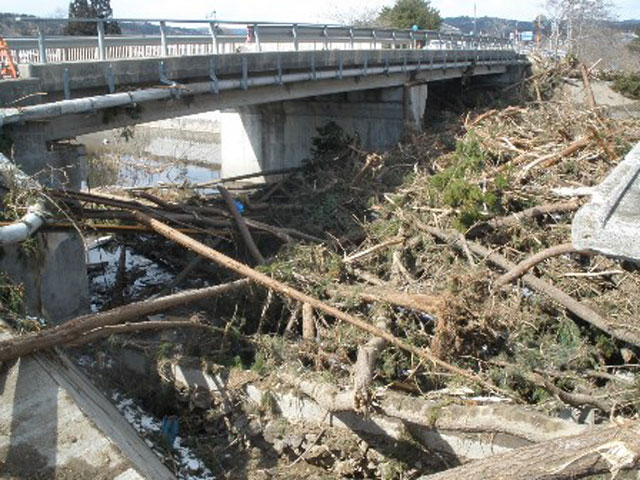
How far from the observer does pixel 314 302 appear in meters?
8.37

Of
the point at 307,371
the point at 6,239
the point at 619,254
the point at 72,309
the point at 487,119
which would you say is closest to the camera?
the point at 619,254

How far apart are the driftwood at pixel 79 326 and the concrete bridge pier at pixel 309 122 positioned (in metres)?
13.1

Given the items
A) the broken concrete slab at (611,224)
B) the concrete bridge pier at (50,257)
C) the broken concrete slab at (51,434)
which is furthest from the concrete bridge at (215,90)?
the broken concrete slab at (611,224)

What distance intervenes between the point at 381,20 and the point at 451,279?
4132 centimetres

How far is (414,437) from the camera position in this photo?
7156 mm

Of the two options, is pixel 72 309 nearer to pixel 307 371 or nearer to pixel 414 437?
pixel 307 371

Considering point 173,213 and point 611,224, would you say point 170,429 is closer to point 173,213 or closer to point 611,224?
point 173,213

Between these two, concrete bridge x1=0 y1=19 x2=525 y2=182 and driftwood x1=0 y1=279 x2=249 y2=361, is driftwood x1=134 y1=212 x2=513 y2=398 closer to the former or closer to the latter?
driftwood x1=0 y1=279 x2=249 y2=361

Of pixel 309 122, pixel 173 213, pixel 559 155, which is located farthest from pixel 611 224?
pixel 309 122

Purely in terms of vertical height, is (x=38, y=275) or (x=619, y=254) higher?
(x=619, y=254)

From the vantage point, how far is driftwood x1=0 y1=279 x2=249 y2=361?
522 centimetres

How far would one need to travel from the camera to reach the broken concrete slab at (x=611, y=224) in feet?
10.7

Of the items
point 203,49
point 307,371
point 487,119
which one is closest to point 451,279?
point 307,371

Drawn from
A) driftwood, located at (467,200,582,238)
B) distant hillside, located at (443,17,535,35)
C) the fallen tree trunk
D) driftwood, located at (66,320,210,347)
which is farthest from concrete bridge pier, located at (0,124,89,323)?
distant hillside, located at (443,17,535,35)
